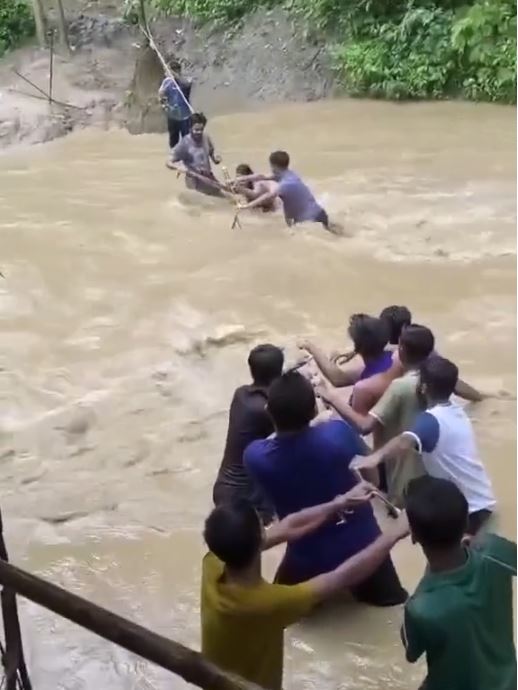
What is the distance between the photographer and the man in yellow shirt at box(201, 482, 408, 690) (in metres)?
2.83

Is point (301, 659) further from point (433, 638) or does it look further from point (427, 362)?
point (433, 638)

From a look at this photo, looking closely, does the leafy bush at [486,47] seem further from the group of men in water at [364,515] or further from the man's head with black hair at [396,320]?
the man's head with black hair at [396,320]

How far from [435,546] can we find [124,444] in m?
3.62

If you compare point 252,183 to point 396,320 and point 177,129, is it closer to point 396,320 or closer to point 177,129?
point 177,129

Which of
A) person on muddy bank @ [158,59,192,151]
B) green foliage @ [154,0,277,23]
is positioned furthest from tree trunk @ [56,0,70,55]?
person on muddy bank @ [158,59,192,151]

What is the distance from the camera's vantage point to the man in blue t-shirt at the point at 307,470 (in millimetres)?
3496

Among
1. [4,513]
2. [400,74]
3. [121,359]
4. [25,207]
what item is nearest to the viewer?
[4,513]

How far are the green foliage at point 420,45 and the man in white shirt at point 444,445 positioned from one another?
12.1m

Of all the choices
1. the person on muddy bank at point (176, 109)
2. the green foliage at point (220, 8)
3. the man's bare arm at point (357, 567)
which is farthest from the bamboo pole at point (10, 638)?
the green foliage at point (220, 8)

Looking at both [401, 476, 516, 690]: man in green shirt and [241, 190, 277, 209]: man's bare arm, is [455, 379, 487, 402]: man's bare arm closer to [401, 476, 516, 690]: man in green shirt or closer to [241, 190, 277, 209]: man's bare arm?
[401, 476, 516, 690]: man in green shirt

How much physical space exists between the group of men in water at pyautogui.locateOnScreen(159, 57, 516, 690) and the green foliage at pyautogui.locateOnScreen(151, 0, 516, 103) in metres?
11.3

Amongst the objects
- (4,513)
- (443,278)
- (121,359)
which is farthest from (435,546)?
(443,278)

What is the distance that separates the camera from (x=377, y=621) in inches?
157

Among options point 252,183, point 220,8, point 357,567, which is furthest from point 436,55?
point 357,567
